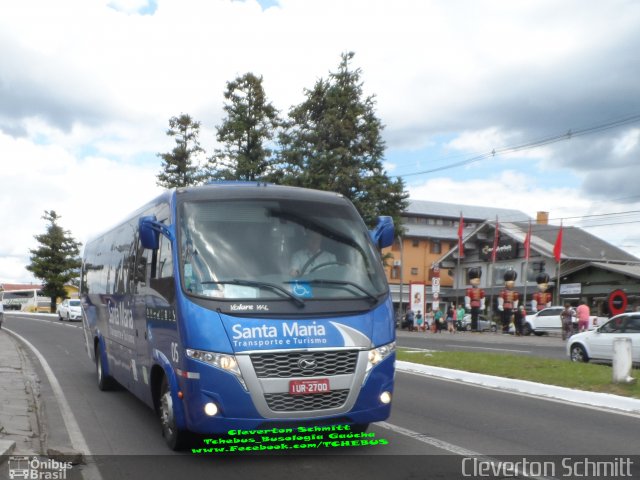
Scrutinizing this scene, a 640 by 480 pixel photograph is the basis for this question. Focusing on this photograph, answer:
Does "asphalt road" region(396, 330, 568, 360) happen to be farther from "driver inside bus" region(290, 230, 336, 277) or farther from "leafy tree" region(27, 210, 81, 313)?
"leafy tree" region(27, 210, 81, 313)

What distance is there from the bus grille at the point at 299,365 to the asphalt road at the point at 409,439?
0.88 m

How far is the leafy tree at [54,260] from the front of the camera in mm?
89812

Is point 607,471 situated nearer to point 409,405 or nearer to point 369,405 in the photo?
point 369,405

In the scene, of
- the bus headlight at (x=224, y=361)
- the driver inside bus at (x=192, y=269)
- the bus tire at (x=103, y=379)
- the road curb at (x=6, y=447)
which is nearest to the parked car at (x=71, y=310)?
the bus tire at (x=103, y=379)

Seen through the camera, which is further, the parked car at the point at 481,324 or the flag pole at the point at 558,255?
the flag pole at the point at 558,255

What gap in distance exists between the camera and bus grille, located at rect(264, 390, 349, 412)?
6.55m

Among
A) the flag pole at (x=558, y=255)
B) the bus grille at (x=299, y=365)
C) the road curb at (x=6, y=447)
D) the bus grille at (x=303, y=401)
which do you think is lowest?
the road curb at (x=6, y=447)

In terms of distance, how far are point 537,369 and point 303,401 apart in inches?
375

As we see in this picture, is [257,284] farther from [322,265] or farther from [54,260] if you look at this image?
[54,260]

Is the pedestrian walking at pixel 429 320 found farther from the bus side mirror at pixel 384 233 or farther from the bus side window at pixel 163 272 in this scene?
the bus side window at pixel 163 272

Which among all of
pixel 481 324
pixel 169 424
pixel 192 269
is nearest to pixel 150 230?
pixel 192 269

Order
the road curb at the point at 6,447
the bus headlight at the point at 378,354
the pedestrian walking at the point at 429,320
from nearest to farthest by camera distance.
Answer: the road curb at the point at 6,447, the bus headlight at the point at 378,354, the pedestrian walking at the point at 429,320

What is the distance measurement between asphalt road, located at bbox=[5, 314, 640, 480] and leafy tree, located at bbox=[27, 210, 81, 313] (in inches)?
3239

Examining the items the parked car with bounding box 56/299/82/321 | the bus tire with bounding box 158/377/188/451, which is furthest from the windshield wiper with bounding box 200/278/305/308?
the parked car with bounding box 56/299/82/321
